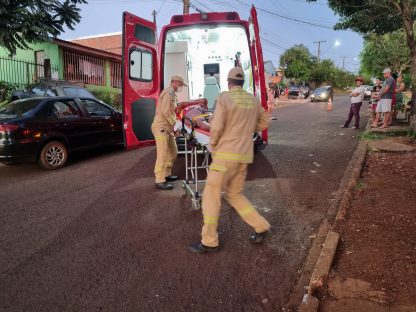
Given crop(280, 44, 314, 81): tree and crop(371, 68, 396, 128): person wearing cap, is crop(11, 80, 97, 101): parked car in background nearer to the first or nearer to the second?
crop(371, 68, 396, 128): person wearing cap

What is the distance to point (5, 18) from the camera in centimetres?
863

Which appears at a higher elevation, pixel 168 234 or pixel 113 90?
pixel 113 90

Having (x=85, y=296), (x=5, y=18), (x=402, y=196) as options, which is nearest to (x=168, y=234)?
(x=85, y=296)

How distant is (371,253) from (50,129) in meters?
6.21

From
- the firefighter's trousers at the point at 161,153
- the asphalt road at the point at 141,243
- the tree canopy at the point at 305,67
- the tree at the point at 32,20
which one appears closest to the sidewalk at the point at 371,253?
the asphalt road at the point at 141,243

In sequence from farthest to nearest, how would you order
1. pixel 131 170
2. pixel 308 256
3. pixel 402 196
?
pixel 131 170, pixel 402 196, pixel 308 256

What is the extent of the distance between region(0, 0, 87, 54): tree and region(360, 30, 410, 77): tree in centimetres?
3511

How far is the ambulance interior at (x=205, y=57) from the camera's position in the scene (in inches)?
345

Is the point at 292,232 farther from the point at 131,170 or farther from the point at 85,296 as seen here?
the point at 131,170

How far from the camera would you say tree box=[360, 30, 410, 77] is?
129 ft

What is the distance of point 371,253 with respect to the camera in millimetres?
3564

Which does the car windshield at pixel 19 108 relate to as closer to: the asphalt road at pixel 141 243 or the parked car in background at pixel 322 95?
the asphalt road at pixel 141 243

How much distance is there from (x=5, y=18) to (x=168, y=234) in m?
7.25

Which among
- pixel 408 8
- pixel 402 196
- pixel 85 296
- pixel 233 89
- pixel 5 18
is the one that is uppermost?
pixel 408 8
